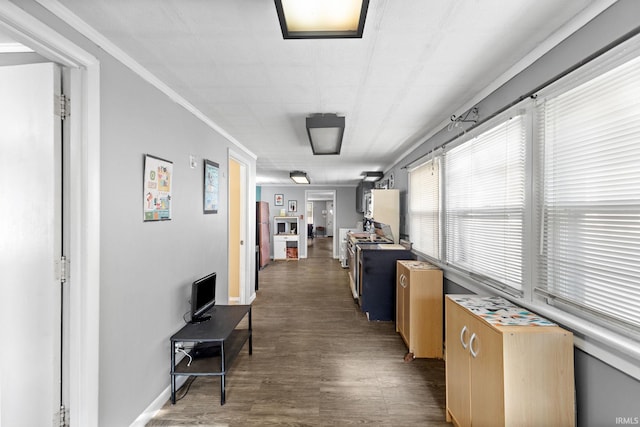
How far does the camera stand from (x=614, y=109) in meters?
1.25

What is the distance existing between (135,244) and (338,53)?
189 cm

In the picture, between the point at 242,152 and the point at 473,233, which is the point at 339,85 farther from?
the point at 242,152

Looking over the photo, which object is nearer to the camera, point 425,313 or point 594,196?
point 594,196

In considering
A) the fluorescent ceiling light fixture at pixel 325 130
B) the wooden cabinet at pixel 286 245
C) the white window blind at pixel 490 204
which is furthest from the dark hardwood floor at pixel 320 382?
the wooden cabinet at pixel 286 245

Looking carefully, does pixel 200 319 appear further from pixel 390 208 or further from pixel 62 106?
pixel 390 208

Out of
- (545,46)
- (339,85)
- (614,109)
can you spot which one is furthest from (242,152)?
(614,109)

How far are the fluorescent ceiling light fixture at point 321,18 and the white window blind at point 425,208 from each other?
7.78ft

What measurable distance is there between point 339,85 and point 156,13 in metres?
1.29

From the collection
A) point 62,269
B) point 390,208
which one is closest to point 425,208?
point 390,208

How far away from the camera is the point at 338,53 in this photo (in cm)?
176

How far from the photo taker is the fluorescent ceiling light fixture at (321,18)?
1.22 metres

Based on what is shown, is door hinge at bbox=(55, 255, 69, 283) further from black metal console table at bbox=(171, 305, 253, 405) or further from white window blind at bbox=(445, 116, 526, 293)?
white window blind at bbox=(445, 116, 526, 293)

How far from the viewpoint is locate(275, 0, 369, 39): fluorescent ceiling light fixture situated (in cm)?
122

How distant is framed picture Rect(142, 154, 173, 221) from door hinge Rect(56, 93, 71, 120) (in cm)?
53
